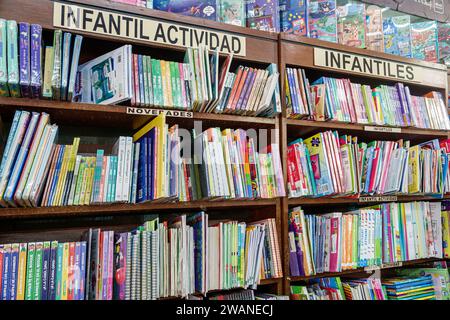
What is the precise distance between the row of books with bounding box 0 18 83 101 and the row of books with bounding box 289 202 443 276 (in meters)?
1.15

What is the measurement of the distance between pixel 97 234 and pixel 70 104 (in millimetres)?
495

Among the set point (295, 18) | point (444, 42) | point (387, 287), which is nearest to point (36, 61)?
point (295, 18)

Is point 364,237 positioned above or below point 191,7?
below

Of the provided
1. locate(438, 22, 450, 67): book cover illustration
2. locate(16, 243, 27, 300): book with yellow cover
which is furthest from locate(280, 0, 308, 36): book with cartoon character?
locate(16, 243, 27, 300): book with yellow cover

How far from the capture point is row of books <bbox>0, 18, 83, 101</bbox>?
4.19 ft

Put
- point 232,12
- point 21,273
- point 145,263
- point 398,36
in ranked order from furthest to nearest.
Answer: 1. point 398,36
2. point 232,12
3. point 145,263
4. point 21,273

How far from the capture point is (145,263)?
1.39 m

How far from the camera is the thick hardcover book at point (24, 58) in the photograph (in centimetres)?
128

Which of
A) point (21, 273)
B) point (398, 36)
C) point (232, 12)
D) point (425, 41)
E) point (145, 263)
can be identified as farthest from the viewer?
point (425, 41)

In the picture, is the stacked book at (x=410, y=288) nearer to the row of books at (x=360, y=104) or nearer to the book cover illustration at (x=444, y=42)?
the row of books at (x=360, y=104)

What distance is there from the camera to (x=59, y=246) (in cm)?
131

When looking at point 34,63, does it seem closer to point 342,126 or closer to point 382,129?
point 342,126

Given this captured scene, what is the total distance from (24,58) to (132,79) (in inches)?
14.7

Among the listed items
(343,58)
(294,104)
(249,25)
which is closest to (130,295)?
(294,104)
